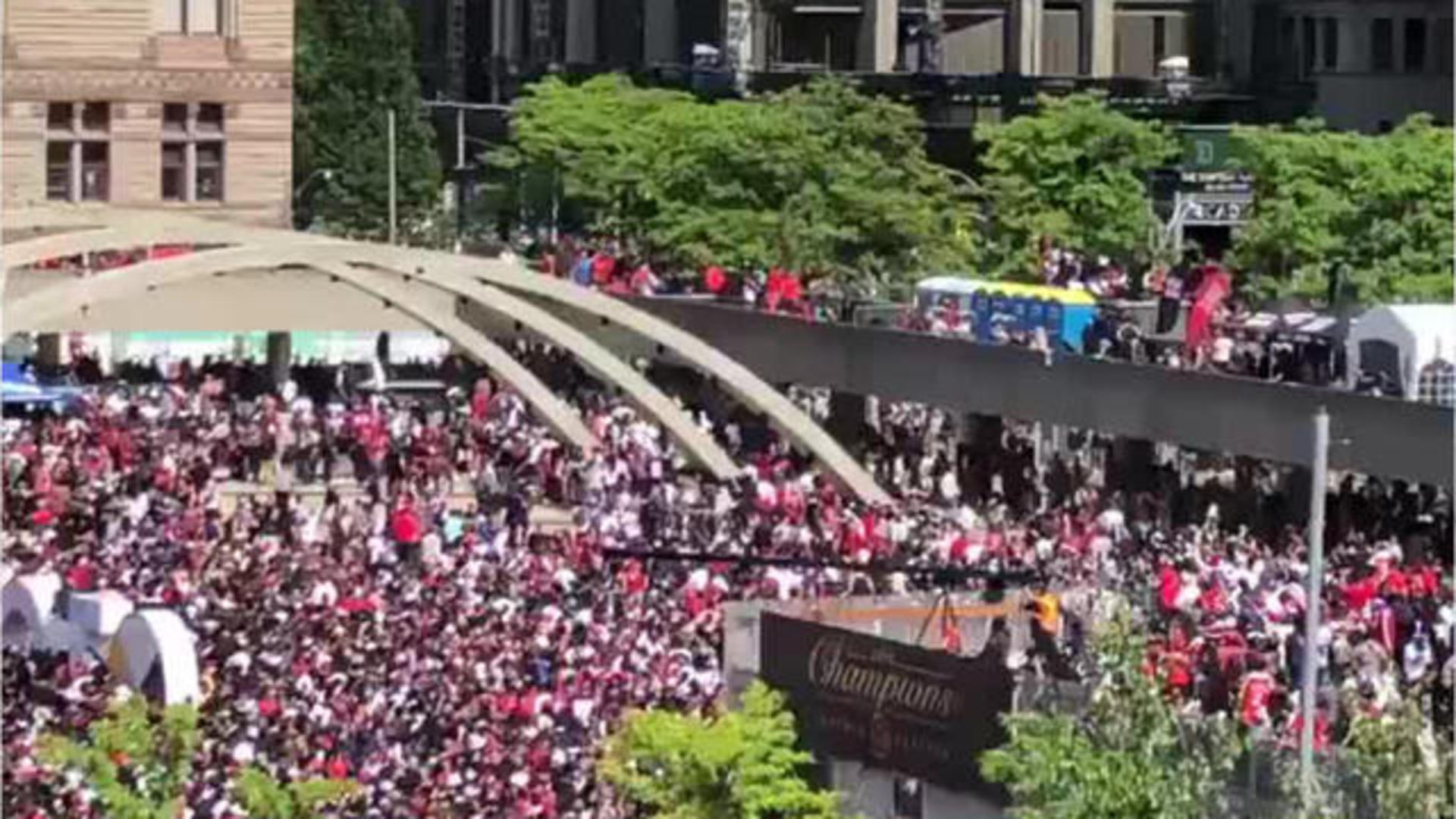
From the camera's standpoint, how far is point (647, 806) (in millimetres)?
32281

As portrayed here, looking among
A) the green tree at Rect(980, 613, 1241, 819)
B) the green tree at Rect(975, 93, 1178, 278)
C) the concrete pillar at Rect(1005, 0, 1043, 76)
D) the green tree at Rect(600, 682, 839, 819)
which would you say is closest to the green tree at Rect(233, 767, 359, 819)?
the green tree at Rect(600, 682, 839, 819)

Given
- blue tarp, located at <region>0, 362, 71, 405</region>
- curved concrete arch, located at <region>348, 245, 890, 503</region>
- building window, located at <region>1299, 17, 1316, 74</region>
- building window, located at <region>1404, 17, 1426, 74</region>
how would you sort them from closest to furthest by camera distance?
blue tarp, located at <region>0, 362, 71, 405</region>
curved concrete arch, located at <region>348, 245, 890, 503</region>
building window, located at <region>1404, 17, 1426, 74</region>
building window, located at <region>1299, 17, 1316, 74</region>

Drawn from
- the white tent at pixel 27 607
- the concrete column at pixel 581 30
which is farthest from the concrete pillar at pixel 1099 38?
the white tent at pixel 27 607

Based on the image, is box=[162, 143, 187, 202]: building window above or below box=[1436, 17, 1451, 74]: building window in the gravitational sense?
below

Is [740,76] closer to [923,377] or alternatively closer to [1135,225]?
[1135,225]

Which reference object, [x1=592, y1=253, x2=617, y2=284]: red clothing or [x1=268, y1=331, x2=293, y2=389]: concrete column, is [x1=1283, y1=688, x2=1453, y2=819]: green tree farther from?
[x1=592, y1=253, x2=617, y2=284]: red clothing

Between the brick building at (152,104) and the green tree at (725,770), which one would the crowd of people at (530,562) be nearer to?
the green tree at (725,770)

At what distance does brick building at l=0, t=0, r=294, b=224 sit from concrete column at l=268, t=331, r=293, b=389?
9.58 m

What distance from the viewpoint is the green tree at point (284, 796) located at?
3153cm

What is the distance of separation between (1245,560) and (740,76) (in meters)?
48.6

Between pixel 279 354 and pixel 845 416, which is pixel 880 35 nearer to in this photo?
pixel 279 354

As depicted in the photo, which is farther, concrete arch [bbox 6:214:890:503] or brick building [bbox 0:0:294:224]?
brick building [bbox 0:0:294:224]

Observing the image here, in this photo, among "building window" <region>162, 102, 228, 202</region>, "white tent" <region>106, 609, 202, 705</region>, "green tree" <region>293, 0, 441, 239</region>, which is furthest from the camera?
"green tree" <region>293, 0, 441, 239</region>

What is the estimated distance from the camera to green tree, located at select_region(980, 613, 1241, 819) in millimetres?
25641
